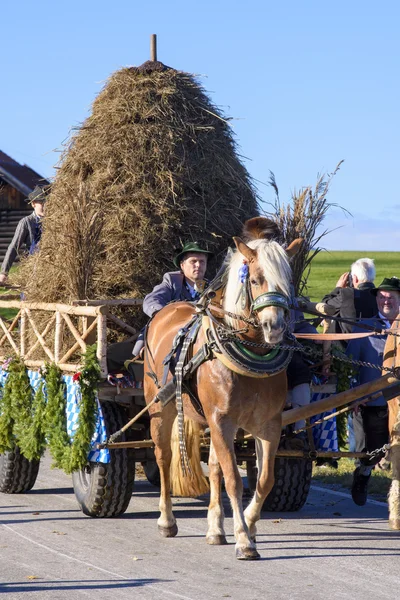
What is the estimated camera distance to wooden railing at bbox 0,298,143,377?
26.8ft

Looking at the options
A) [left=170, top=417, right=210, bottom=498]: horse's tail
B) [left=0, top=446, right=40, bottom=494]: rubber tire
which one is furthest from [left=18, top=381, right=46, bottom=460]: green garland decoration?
[left=170, top=417, right=210, bottom=498]: horse's tail

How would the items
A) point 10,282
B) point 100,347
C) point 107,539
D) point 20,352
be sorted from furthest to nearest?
point 10,282 → point 20,352 → point 100,347 → point 107,539

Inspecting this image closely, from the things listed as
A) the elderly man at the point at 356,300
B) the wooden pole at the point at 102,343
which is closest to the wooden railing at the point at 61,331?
the wooden pole at the point at 102,343

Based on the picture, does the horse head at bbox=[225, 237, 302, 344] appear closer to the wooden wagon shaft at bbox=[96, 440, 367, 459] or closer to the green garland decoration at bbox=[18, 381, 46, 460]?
the wooden wagon shaft at bbox=[96, 440, 367, 459]

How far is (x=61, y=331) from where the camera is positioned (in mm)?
8734

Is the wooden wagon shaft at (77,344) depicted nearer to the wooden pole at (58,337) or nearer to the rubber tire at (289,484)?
the wooden pole at (58,337)

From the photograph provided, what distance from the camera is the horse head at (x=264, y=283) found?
6406 millimetres

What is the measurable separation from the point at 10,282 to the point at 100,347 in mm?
2637

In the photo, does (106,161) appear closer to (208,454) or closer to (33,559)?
(208,454)

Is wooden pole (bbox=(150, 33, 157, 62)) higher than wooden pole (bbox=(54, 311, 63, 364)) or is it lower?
higher

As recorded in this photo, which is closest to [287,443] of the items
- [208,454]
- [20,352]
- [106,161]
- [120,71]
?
[208,454]

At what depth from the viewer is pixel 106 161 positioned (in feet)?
33.0

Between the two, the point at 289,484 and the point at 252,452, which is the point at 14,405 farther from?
the point at 289,484

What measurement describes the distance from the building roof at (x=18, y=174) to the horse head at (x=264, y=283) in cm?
3308
